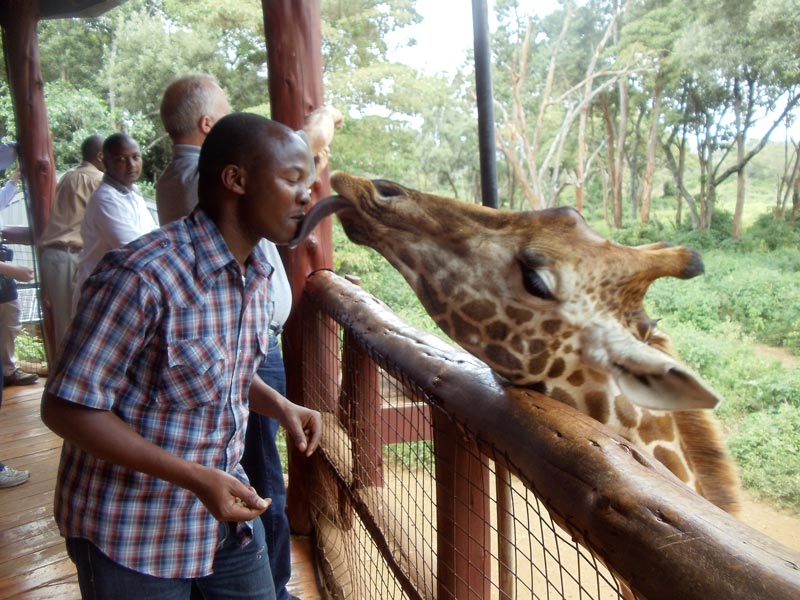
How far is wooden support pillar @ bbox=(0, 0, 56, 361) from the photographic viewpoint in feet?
16.6

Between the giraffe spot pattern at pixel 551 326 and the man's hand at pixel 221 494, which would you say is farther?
the giraffe spot pattern at pixel 551 326

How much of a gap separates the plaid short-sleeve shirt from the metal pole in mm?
812

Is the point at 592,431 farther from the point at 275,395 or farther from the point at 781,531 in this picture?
the point at 781,531

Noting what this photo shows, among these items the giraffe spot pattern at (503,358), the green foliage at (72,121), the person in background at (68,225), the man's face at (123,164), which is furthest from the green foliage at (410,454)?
the green foliage at (72,121)

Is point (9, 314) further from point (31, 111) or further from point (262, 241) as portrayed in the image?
point (262, 241)

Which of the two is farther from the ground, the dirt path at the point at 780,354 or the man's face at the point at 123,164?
the man's face at the point at 123,164

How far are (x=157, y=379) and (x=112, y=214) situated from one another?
1578 millimetres

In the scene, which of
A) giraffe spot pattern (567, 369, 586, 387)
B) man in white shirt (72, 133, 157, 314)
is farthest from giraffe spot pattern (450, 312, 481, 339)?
man in white shirt (72, 133, 157, 314)

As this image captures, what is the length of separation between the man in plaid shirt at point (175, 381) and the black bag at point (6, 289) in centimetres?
300

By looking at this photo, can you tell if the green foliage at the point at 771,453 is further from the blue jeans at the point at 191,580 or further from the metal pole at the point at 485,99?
the blue jeans at the point at 191,580

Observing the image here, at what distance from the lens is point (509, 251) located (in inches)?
54.6

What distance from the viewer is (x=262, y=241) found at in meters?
2.17

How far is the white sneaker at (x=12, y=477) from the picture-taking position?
3.48m

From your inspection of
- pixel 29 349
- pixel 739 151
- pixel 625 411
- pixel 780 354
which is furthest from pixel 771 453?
pixel 739 151
